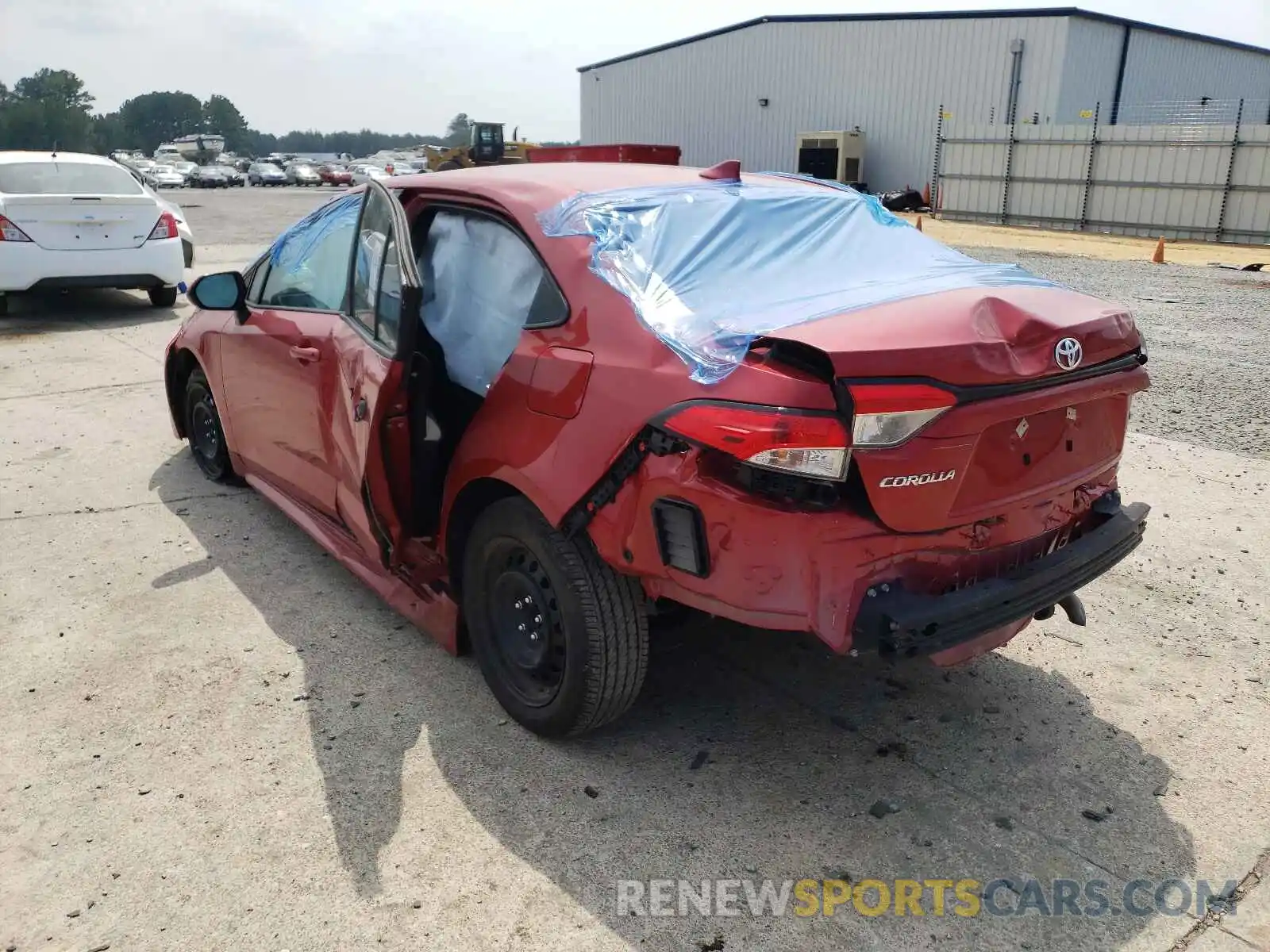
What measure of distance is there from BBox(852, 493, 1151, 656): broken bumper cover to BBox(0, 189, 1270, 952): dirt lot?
2.00 feet

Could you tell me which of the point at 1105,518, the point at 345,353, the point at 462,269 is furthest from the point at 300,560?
the point at 1105,518

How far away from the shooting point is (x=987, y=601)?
2.52 m

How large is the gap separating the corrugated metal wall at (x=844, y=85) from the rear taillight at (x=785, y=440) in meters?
31.3

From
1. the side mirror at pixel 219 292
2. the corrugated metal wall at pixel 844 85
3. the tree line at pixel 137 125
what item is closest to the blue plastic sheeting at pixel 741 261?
the side mirror at pixel 219 292

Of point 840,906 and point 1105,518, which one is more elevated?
point 1105,518

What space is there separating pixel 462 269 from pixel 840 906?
2.27m

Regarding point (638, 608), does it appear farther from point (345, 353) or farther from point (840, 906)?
point (345, 353)

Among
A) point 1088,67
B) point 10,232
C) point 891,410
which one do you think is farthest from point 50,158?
point 1088,67

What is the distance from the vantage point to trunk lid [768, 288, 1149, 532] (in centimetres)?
231

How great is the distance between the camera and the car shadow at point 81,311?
10039mm

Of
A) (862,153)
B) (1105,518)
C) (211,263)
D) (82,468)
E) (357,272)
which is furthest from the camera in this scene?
(862,153)

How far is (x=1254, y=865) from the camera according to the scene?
256 centimetres

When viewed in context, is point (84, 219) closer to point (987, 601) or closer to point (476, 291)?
point (476, 291)

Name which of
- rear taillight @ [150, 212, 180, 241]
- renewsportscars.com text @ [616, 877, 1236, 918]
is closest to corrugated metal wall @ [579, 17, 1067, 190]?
rear taillight @ [150, 212, 180, 241]
